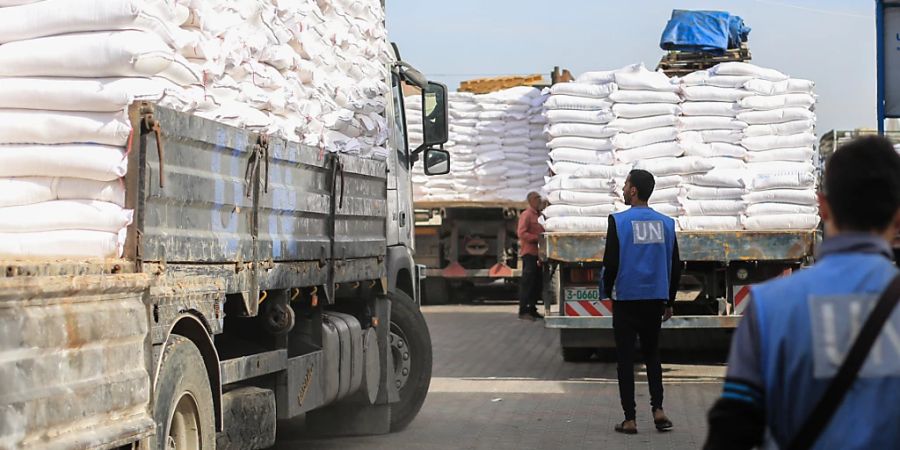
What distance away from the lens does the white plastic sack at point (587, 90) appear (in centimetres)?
1342

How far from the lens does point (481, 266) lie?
77.0 feet

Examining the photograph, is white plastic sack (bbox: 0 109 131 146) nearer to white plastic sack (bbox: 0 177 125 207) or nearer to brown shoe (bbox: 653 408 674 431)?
white plastic sack (bbox: 0 177 125 207)

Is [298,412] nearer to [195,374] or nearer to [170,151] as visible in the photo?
[195,374]

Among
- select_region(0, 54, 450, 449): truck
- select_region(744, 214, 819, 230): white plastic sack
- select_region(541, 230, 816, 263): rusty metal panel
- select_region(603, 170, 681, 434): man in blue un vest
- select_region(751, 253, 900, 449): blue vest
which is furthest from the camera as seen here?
select_region(744, 214, 819, 230): white plastic sack

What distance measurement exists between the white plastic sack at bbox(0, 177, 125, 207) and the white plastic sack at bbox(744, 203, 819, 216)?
322 inches

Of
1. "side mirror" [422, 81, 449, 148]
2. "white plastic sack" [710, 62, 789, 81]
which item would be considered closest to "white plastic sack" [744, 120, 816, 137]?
"white plastic sack" [710, 62, 789, 81]

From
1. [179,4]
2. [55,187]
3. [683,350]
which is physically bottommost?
[683,350]

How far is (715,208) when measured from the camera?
41.8 ft

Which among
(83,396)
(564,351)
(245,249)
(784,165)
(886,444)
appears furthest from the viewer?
(564,351)

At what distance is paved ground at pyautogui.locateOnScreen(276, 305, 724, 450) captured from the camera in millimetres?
9242

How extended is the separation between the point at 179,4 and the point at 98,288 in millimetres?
1694

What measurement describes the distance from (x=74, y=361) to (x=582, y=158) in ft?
29.2

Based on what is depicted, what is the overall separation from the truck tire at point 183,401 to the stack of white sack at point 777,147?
751 cm

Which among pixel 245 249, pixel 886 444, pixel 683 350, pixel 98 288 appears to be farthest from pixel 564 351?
pixel 886 444
